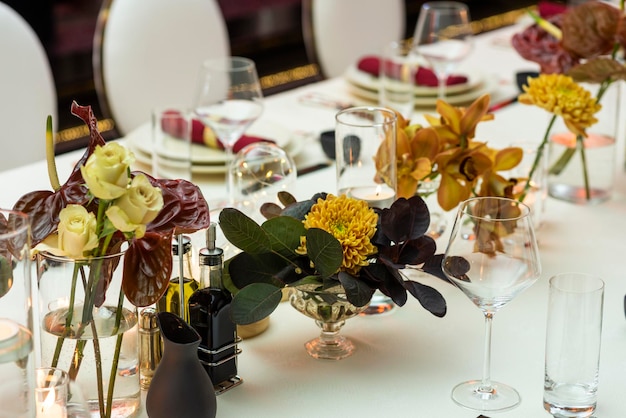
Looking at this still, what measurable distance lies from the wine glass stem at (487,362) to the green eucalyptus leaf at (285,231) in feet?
0.75

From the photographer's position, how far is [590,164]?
5.92 ft

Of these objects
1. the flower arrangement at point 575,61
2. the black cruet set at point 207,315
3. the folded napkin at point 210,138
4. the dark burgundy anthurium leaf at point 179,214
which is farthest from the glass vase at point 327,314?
the folded napkin at point 210,138

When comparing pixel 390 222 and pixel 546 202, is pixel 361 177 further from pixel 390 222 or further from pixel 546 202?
pixel 546 202

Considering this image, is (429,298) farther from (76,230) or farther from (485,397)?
(76,230)

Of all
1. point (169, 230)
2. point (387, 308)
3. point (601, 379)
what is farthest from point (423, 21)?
point (169, 230)

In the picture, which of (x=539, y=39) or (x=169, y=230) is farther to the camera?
(x=539, y=39)

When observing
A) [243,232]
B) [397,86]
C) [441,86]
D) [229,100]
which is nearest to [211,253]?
[243,232]

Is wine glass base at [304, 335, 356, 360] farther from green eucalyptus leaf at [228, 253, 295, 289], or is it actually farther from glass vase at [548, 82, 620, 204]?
glass vase at [548, 82, 620, 204]

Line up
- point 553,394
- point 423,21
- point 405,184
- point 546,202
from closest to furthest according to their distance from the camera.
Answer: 1. point 553,394
2. point 405,184
3. point 546,202
4. point 423,21

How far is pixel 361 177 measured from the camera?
55.0 inches

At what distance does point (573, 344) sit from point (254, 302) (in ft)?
1.13

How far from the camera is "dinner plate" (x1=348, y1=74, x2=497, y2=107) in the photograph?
223cm

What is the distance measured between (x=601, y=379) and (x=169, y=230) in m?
0.54

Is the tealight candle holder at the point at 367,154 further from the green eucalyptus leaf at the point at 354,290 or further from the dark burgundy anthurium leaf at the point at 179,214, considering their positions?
the dark burgundy anthurium leaf at the point at 179,214
